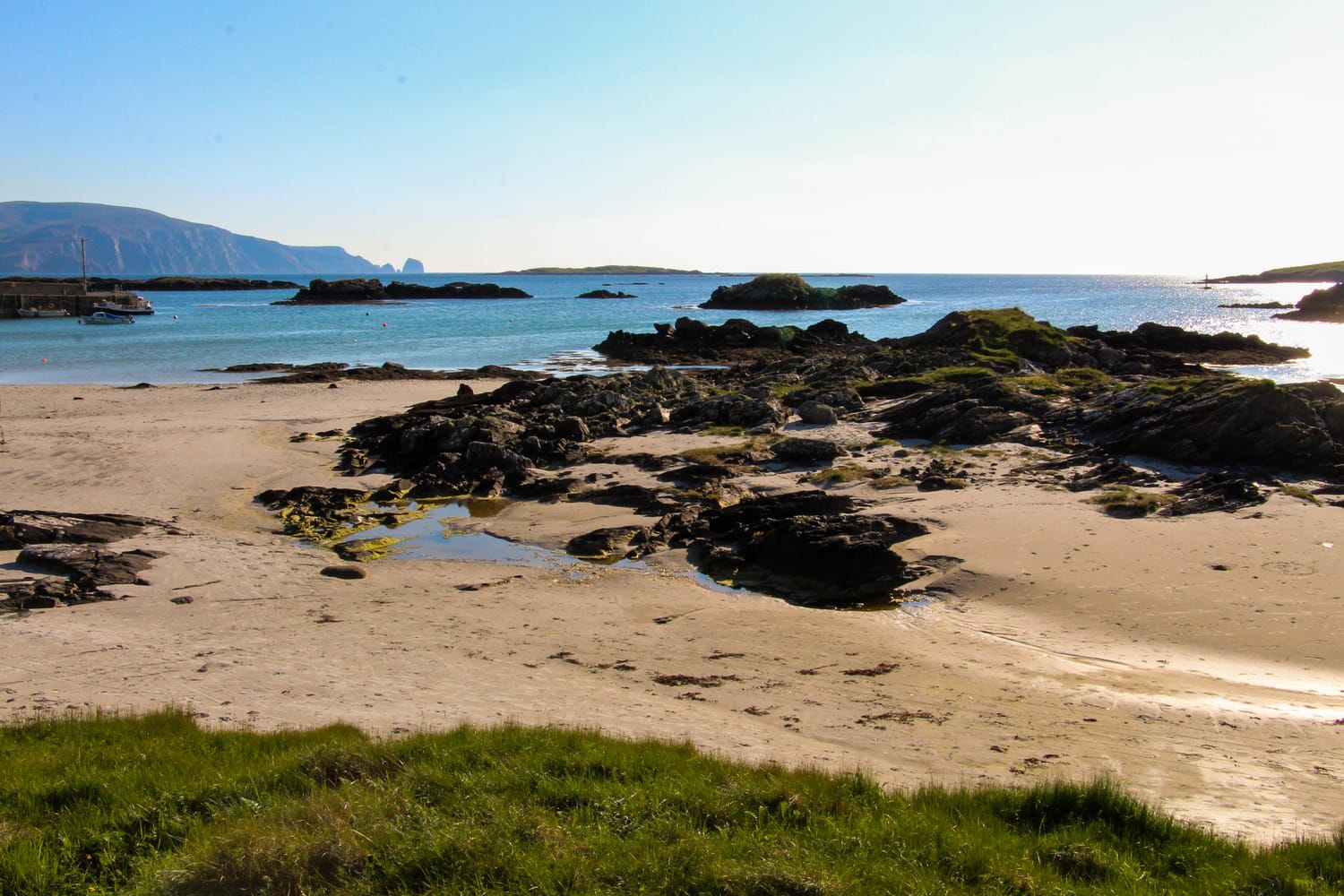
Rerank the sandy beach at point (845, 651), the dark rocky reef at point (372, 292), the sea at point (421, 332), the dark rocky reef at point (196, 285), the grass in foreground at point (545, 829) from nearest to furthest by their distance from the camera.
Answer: the grass in foreground at point (545, 829) → the sandy beach at point (845, 651) → the sea at point (421, 332) → the dark rocky reef at point (372, 292) → the dark rocky reef at point (196, 285)

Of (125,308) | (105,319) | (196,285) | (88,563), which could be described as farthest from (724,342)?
(196,285)

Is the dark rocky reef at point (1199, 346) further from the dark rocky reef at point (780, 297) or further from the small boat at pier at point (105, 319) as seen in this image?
the small boat at pier at point (105, 319)

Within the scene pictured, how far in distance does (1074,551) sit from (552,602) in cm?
881

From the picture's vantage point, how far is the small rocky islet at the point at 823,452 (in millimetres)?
15516

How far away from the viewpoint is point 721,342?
58.7m

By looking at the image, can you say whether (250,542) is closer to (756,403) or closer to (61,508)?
(61,508)

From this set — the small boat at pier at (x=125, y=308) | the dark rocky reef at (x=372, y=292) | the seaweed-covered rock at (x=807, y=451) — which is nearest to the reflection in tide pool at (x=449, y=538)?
the seaweed-covered rock at (x=807, y=451)

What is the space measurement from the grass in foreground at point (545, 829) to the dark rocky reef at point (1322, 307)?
92727 millimetres

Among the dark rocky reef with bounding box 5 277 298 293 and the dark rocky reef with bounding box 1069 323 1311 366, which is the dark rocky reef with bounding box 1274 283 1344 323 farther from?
the dark rocky reef with bounding box 5 277 298 293

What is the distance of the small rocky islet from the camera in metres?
15.5

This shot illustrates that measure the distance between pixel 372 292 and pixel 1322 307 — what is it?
125071 millimetres

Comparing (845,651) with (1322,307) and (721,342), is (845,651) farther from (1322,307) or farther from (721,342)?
(1322,307)

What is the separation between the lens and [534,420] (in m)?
27.0

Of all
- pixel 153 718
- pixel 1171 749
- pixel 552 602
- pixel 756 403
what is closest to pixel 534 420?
pixel 756 403
